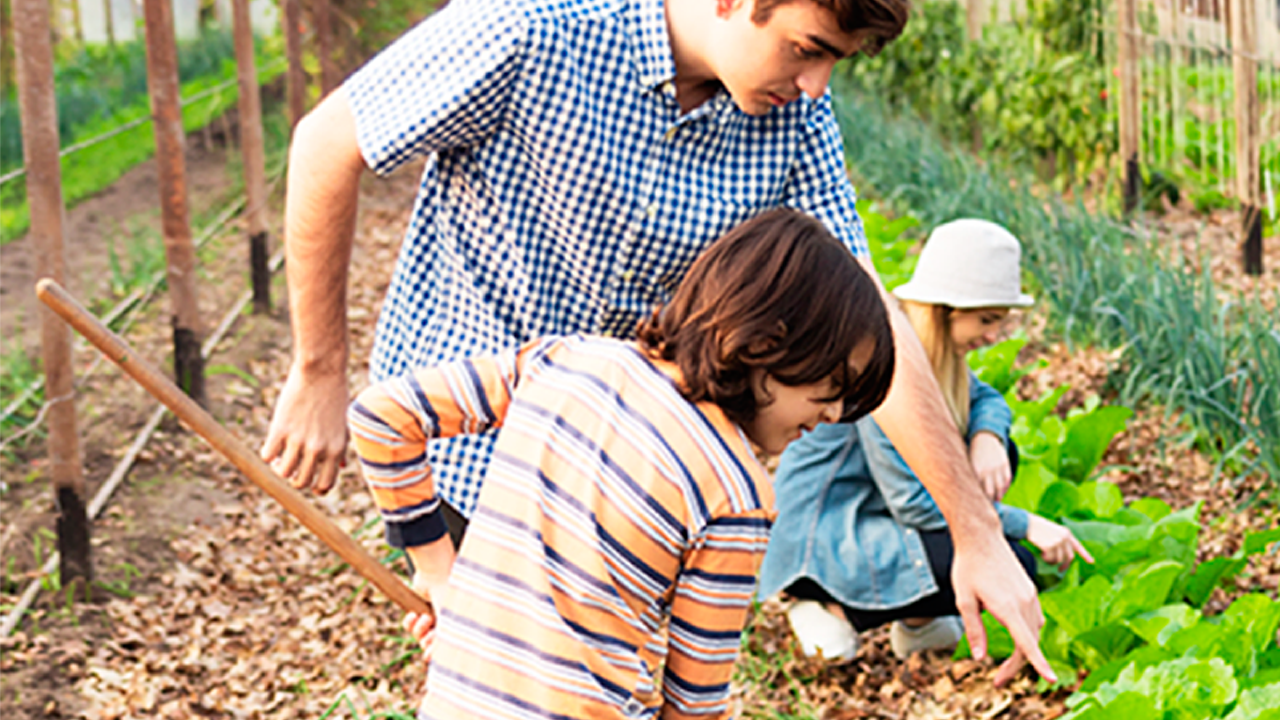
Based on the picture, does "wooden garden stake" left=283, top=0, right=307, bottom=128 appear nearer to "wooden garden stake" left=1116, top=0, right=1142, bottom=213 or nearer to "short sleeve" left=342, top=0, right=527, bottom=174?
"wooden garden stake" left=1116, top=0, right=1142, bottom=213

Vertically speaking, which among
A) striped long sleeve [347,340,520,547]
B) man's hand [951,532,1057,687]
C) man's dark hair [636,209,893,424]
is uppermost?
man's dark hair [636,209,893,424]

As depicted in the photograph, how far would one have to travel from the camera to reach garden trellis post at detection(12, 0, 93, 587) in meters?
3.23

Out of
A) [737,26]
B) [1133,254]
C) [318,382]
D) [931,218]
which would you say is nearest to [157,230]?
[931,218]

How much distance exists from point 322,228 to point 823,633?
1.67 m

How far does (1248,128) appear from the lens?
17.8 ft

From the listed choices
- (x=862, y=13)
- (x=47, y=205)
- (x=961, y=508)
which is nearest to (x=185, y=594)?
(x=47, y=205)

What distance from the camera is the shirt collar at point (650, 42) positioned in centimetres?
180

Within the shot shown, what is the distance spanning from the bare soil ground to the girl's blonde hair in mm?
568

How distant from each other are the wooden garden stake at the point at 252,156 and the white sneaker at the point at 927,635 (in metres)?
3.55

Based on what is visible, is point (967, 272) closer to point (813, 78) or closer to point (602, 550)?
point (813, 78)

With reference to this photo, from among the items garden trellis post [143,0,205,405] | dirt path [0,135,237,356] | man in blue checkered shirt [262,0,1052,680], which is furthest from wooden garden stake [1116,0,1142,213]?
man in blue checkered shirt [262,0,1052,680]

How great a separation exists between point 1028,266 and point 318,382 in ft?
10.8

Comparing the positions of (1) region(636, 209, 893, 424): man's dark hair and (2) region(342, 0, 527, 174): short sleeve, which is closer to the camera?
(1) region(636, 209, 893, 424): man's dark hair

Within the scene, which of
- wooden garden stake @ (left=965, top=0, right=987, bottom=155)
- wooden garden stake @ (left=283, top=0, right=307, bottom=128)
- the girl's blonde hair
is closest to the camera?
the girl's blonde hair
